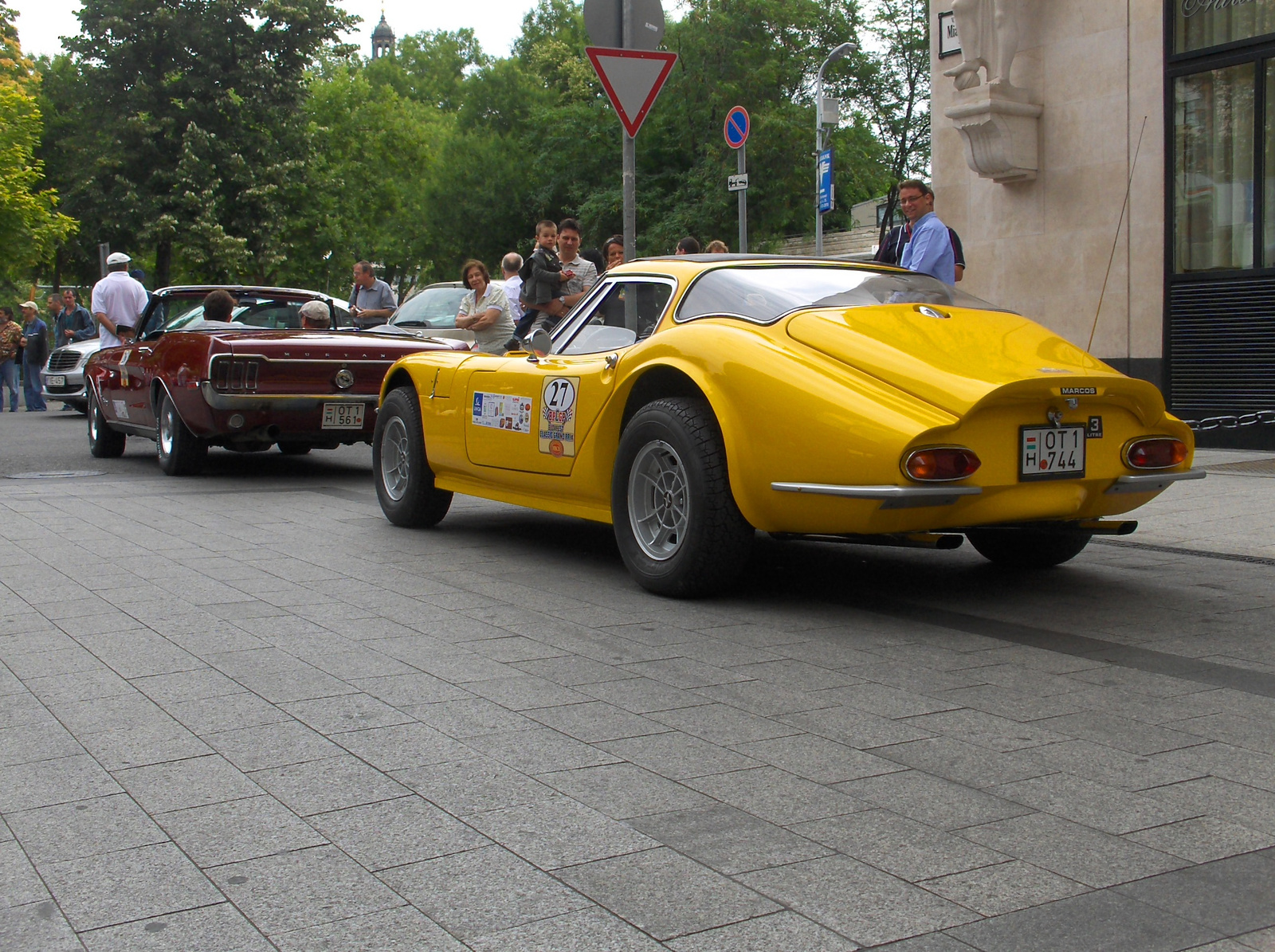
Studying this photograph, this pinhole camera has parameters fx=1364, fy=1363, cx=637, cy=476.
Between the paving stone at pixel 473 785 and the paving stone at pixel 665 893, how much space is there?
0.43m

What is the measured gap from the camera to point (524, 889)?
2.65 m

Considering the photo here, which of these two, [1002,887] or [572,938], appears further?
[1002,887]

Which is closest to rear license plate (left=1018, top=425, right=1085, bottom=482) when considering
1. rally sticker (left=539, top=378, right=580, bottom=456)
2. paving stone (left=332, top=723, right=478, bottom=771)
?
rally sticker (left=539, top=378, right=580, bottom=456)

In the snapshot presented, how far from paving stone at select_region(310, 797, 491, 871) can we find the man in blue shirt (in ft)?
22.5

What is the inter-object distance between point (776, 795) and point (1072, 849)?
0.67 meters

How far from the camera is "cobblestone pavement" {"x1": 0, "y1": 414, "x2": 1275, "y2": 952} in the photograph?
8.39 feet

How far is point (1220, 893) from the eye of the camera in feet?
8.64

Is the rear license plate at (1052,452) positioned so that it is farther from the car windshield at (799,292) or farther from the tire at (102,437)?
the tire at (102,437)

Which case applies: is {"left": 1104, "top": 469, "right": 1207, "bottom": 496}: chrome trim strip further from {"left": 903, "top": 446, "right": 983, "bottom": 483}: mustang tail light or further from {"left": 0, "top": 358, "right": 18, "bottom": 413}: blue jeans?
{"left": 0, "top": 358, "right": 18, "bottom": 413}: blue jeans

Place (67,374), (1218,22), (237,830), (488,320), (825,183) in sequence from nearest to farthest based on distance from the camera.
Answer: (237,830)
(488,320)
(1218,22)
(67,374)
(825,183)

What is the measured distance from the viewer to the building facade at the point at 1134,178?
11633mm

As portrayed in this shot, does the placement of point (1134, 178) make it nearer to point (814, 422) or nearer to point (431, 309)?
point (431, 309)

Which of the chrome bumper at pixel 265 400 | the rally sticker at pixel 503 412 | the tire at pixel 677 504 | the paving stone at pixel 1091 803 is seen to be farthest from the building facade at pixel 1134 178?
the paving stone at pixel 1091 803

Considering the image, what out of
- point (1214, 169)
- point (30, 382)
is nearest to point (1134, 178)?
point (1214, 169)
